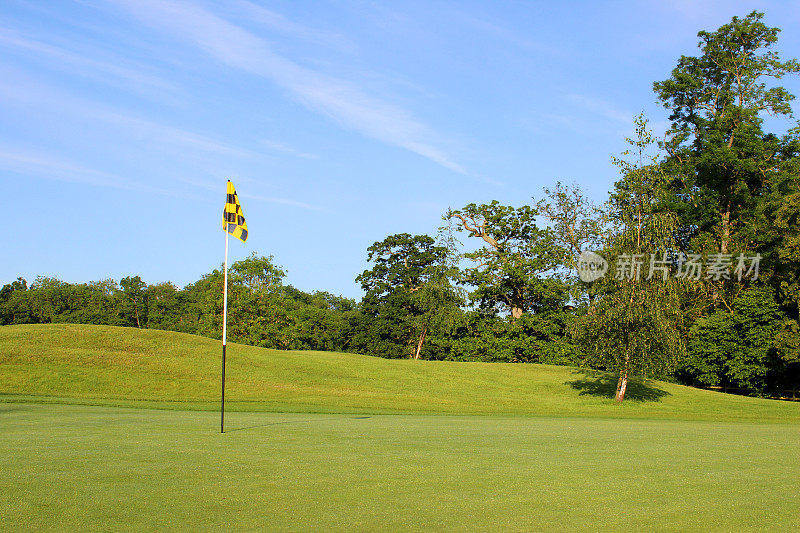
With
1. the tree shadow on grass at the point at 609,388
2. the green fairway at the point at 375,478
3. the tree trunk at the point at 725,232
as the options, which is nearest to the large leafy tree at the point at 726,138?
the tree trunk at the point at 725,232

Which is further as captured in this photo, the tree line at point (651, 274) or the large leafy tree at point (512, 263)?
the large leafy tree at point (512, 263)

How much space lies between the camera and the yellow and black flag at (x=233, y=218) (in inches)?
Result: 585

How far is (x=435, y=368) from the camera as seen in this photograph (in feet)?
155

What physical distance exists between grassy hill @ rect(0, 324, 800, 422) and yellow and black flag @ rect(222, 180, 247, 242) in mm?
12257

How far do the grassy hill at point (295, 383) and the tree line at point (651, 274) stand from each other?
3.33 meters

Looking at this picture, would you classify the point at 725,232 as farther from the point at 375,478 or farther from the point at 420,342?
the point at 375,478

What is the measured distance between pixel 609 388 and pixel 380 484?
124 feet

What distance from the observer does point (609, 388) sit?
4250 cm

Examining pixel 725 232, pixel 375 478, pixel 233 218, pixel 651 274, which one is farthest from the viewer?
pixel 725 232

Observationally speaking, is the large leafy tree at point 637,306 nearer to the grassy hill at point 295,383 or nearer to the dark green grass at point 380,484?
the grassy hill at point 295,383

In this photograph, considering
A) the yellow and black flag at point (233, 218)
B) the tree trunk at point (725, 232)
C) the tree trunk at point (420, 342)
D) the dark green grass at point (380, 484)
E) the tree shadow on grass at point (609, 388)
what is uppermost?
the tree trunk at point (725, 232)

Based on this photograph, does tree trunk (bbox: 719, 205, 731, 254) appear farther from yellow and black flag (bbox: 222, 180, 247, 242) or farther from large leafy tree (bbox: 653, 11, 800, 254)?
yellow and black flag (bbox: 222, 180, 247, 242)

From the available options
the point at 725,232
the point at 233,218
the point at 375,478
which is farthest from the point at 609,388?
the point at 375,478

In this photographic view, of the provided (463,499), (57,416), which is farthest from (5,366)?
(463,499)
